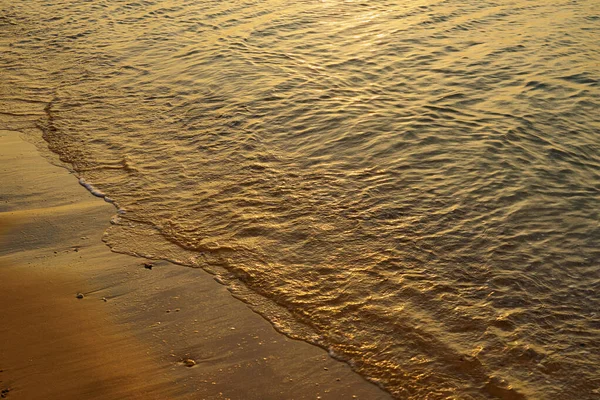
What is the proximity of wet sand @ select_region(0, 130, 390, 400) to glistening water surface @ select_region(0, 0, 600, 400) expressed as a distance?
213 millimetres

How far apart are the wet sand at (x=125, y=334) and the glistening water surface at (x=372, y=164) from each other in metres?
0.21

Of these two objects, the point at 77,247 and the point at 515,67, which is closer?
the point at 77,247

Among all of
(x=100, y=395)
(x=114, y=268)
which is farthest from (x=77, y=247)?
(x=100, y=395)

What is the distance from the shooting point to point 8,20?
42.0ft

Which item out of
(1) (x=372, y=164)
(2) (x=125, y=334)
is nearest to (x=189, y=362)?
(2) (x=125, y=334)

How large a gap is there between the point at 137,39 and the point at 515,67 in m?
5.92

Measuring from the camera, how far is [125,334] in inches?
184

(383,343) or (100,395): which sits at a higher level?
(100,395)

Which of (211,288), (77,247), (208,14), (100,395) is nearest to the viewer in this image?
(100,395)

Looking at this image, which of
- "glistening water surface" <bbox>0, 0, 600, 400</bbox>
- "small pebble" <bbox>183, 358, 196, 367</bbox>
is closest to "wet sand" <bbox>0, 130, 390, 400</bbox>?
"small pebble" <bbox>183, 358, 196, 367</bbox>

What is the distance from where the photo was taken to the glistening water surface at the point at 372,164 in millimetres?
4824

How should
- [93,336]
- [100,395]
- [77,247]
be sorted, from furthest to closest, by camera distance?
[77,247] < [93,336] < [100,395]

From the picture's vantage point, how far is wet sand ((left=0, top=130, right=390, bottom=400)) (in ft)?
13.9

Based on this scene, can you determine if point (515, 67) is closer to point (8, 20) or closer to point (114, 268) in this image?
point (114, 268)
